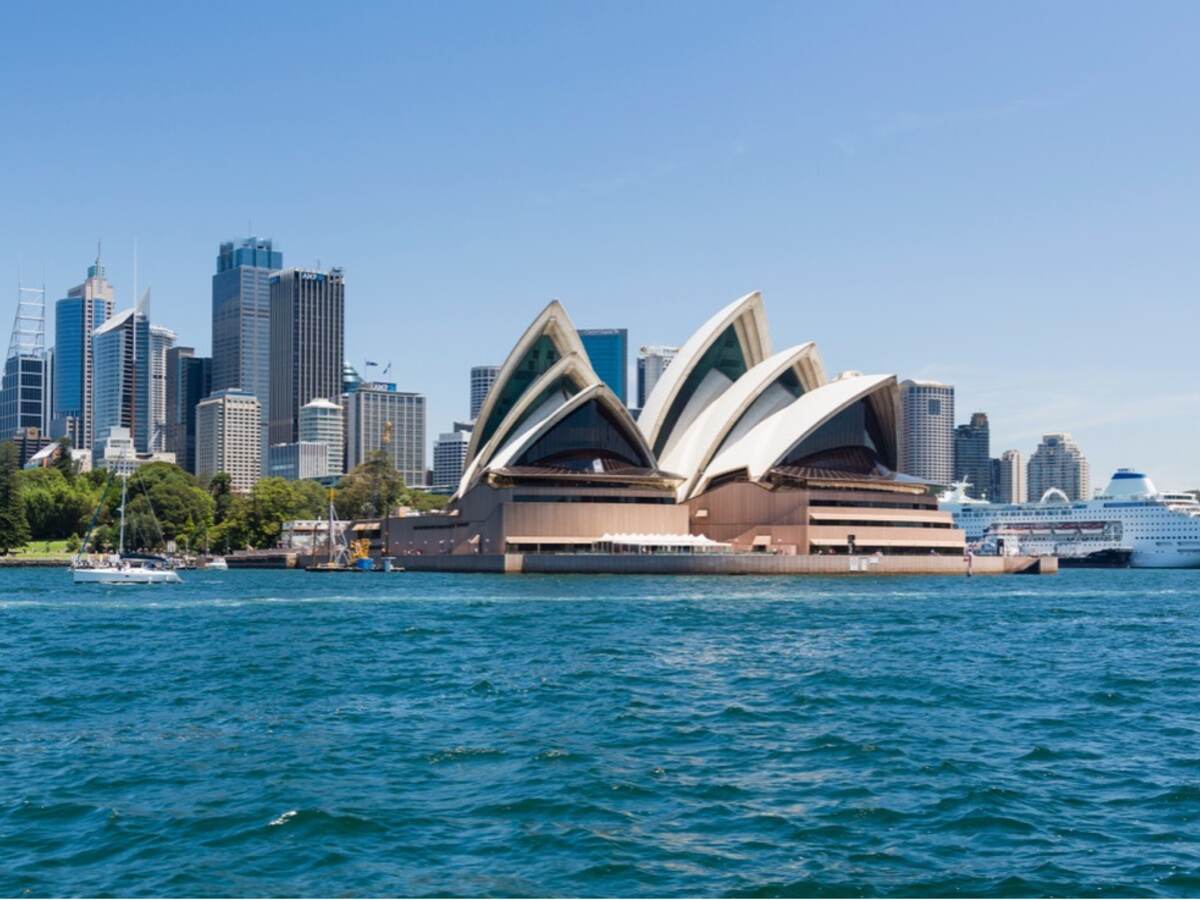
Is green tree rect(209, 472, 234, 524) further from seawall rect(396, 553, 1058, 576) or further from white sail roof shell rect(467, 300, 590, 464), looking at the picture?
seawall rect(396, 553, 1058, 576)

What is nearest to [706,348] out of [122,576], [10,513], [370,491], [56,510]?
[122,576]

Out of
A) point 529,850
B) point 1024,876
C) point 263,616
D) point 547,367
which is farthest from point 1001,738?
point 547,367

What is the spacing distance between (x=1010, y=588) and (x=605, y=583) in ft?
69.3

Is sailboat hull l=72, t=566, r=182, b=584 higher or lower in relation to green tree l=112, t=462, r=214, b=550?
lower

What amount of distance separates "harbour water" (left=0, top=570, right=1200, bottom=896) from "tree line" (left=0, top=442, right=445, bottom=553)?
333ft

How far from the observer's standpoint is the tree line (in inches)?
5325

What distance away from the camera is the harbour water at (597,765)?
41.1 ft

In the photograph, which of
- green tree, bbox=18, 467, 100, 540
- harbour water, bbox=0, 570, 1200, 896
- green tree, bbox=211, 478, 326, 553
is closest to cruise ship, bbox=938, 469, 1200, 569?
green tree, bbox=211, 478, 326, 553

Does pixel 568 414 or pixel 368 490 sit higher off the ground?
pixel 568 414

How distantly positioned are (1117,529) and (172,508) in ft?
315

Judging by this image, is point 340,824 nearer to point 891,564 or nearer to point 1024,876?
point 1024,876

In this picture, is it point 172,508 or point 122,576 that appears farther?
point 172,508

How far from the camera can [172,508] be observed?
146m

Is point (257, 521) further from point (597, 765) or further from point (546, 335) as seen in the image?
point (597, 765)
